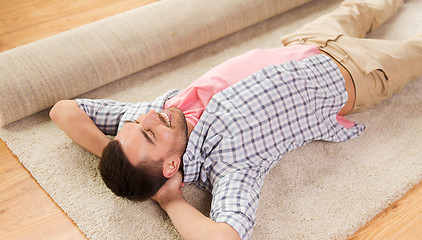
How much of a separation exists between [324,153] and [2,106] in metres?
1.04

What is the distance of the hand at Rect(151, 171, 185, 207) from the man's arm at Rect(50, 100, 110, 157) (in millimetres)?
237

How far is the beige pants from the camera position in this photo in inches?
50.8

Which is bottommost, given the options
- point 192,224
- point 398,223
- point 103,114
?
point 398,223

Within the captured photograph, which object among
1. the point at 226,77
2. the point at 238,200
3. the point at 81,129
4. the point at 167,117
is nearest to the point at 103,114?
the point at 81,129

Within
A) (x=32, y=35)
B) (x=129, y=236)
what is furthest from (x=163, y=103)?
(x=32, y=35)

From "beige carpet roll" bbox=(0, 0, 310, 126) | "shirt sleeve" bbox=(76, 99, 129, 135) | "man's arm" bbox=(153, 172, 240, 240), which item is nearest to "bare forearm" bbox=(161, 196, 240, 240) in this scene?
"man's arm" bbox=(153, 172, 240, 240)

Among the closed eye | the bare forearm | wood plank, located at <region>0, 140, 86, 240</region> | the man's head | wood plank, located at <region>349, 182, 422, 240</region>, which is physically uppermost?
the closed eye

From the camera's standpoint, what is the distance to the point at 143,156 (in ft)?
3.16

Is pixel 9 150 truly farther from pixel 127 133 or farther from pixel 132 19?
pixel 132 19

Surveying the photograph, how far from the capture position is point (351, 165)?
4.00 ft

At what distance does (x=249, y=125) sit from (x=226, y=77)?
0.64 ft

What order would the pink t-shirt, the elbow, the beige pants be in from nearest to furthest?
the elbow, the pink t-shirt, the beige pants

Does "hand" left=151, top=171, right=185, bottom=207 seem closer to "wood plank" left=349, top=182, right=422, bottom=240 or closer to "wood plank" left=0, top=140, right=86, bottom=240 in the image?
"wood plank" left=0, top=140, right=86, bottom=240

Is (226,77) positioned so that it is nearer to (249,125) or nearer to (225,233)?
(249,125)
